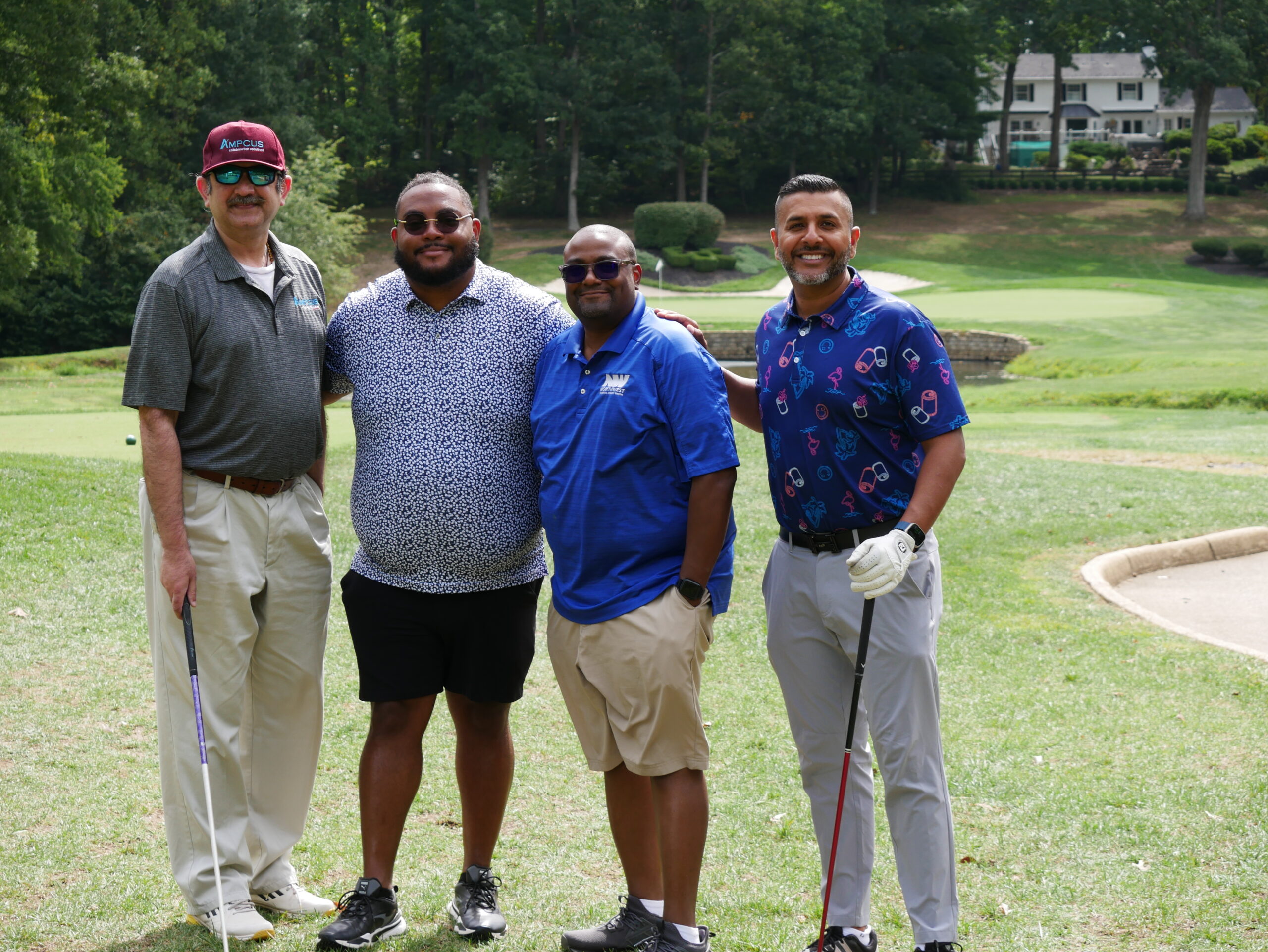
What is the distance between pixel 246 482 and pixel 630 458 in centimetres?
121

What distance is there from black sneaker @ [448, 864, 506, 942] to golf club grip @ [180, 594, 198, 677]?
40.4 inches

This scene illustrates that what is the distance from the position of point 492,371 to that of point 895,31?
56.7m

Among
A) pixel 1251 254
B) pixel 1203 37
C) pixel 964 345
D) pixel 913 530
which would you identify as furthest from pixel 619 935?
pixel 1203 37

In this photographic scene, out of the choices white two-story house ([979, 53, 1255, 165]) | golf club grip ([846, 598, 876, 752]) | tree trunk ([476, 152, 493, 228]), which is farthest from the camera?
white two-story house ([979, 53, 1255, 165])

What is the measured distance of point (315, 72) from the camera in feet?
177

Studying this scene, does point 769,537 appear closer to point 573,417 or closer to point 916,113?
point 573,417

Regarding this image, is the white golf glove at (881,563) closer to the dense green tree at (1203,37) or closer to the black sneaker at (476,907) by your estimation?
the black sneaker at (476,907)

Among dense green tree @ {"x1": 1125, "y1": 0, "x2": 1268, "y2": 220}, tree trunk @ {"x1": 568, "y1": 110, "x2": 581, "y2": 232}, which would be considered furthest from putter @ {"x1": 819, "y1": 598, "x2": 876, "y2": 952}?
dense green tree @ {"x1": 1125, "y1": 0, "x2": 1268, "y2": 220}


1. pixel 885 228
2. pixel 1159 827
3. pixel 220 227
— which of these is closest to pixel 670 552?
pixel 220 227

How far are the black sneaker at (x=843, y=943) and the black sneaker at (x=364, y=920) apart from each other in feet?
4.01

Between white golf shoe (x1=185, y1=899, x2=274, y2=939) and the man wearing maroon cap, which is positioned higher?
the man wearing maroon cap

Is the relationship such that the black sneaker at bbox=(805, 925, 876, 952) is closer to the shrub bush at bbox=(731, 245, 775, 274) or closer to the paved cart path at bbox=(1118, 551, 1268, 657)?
the paved cart path at bbox=(1118, 551, 1268, 657)

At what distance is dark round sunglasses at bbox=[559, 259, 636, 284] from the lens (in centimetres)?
356

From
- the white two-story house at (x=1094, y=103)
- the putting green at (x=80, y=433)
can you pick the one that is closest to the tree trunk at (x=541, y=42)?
the putting green at (x=80, y=433)
